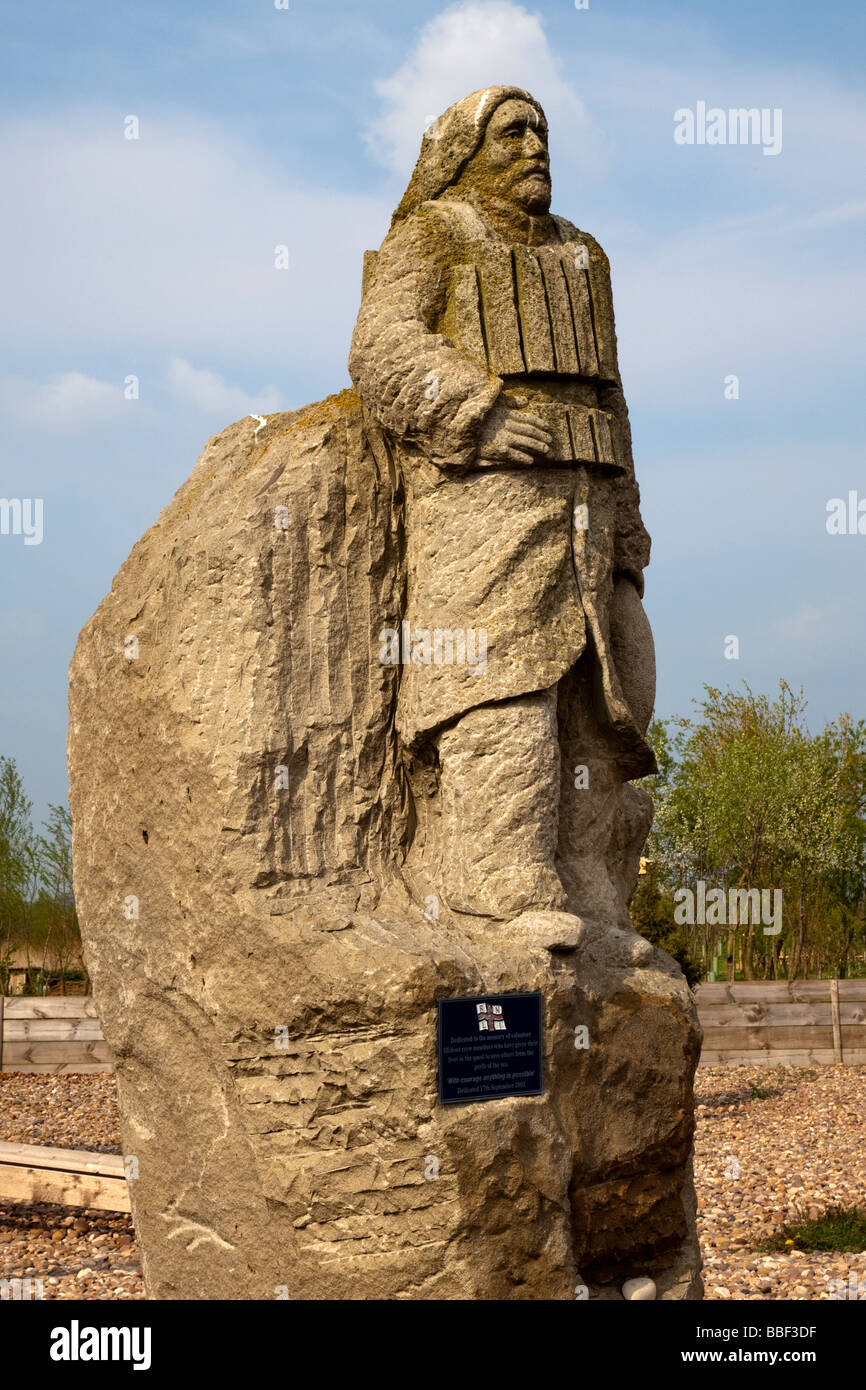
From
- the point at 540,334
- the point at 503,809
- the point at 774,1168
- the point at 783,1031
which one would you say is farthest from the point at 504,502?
the point at 783,1031

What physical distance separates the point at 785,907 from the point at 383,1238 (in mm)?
15746

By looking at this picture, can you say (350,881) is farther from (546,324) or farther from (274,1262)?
(546,324)

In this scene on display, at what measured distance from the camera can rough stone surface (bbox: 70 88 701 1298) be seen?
459cm

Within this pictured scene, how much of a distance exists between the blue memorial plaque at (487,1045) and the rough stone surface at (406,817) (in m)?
0.06

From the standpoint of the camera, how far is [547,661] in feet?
16.3

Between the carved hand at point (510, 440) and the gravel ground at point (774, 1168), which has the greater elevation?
the carved hand at point (510, 440)

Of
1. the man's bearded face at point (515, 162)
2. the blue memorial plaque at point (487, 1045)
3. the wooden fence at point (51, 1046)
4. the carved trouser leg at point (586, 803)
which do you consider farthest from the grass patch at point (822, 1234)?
the wooden fence at point (51, 1046)

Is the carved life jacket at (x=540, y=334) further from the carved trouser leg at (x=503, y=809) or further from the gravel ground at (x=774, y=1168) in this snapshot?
the gravel ground at (x=774, y=1168)

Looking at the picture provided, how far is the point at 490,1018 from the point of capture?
179 inches

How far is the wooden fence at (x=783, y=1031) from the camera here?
1377cm

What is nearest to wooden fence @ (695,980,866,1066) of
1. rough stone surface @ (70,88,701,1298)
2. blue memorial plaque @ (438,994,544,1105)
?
rough stone surface @ (70,88,701,1298)

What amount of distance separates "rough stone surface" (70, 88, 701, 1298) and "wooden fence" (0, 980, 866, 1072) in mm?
8466

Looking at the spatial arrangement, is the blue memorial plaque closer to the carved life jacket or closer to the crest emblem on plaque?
the crest emblem on plaque
